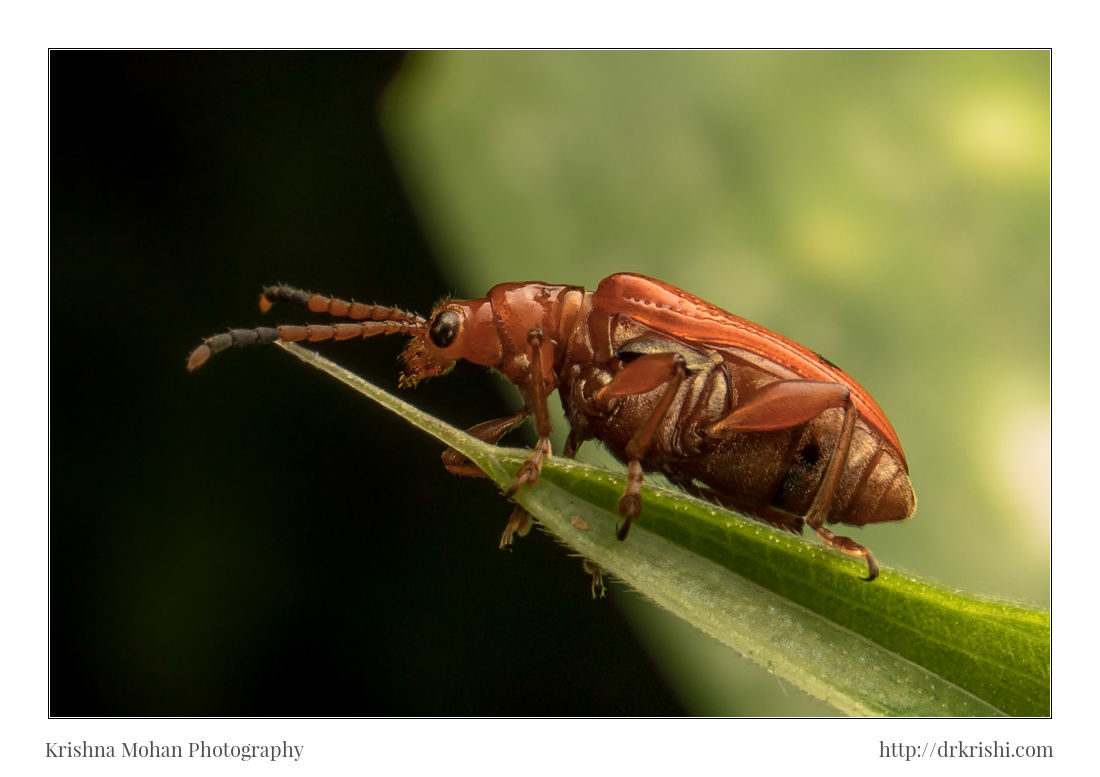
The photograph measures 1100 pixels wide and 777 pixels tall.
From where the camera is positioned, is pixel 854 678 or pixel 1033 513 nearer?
pixel 854 678

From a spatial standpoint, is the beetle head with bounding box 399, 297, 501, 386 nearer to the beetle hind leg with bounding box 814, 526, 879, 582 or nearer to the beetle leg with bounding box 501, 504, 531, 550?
the beetle leg with bounding box 501, 504, 531, 550

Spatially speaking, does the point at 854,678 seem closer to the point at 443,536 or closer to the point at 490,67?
the point at 443,536

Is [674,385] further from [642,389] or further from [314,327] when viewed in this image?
[314,327]

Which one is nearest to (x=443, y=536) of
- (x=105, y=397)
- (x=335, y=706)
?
(x=335, y=706)

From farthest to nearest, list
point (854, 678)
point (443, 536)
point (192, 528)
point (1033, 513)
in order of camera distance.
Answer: point (443, 536), point (192, 528), point (1033, 513), point (854, 678)

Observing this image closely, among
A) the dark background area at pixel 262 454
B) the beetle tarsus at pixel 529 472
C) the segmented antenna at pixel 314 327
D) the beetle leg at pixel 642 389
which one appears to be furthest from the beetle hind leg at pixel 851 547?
the segmented antenna at pixel 314 327

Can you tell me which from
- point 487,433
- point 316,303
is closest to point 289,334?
point 316,303

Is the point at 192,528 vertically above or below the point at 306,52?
below
